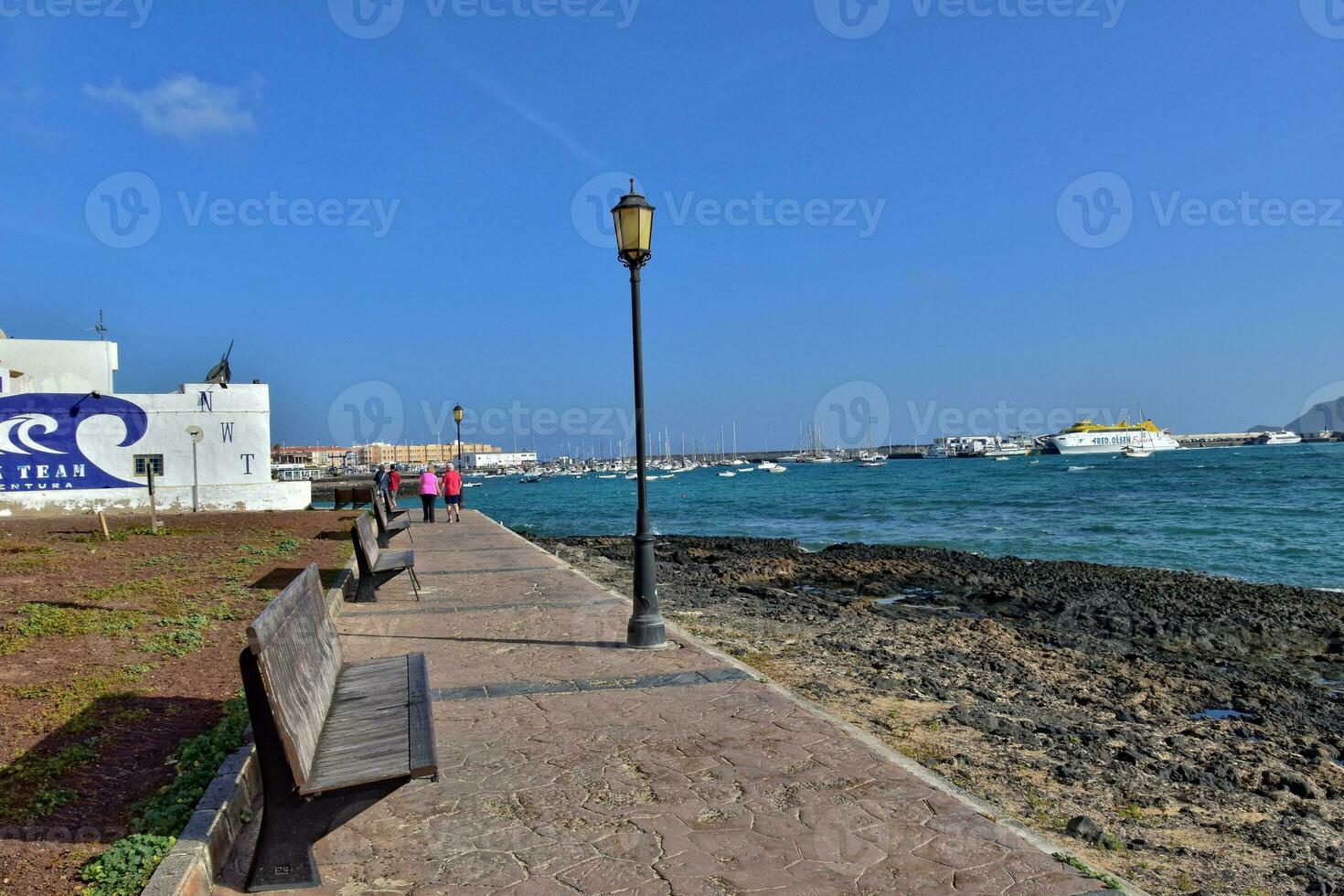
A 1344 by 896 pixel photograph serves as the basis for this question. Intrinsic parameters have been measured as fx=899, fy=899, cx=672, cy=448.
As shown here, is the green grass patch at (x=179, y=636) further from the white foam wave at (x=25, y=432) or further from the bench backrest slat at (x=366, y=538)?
the white foam wave at (x=25, y=432)

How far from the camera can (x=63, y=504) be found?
23234 millimetres

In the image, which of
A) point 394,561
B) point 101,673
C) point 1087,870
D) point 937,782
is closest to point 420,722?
point 937,782

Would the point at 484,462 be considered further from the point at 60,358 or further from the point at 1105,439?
the point at 60,358

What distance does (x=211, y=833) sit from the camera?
3.50 m

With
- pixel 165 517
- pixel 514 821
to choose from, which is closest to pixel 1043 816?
pixel 514 821

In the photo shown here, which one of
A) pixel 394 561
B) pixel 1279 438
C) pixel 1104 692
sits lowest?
pixel 1104 692

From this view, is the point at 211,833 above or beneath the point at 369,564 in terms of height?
beneath

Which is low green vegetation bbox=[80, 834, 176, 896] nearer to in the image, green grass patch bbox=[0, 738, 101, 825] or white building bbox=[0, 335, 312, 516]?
green grass patch bbox=[0, 738, 101, 825]

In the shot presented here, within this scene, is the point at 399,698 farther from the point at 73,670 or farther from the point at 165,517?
the point at 165,517

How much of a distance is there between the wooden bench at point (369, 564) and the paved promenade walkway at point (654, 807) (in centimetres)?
288

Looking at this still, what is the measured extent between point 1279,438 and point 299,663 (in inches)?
8173

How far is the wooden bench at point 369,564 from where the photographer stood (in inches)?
368

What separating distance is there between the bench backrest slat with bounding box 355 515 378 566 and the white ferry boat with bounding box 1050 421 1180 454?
125m

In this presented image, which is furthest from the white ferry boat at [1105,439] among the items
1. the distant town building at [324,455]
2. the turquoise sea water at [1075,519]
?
the distant town building at [324,455]
